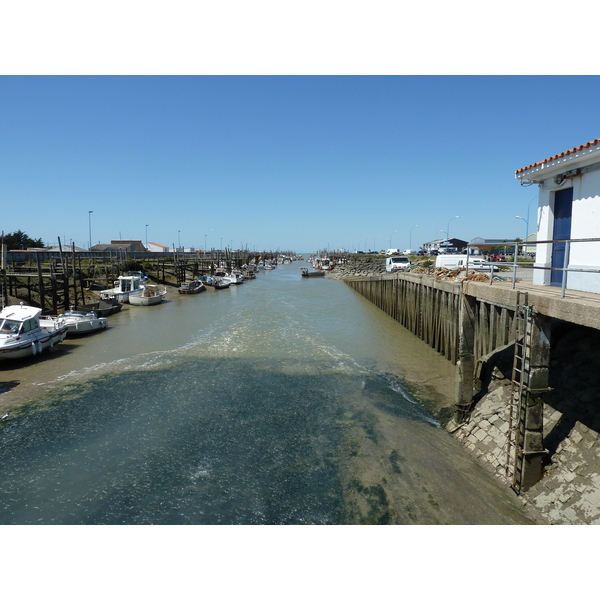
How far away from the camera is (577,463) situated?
7.97 metres

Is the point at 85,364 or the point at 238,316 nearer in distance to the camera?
the point at 85,364

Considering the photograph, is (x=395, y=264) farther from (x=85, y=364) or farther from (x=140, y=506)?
(x=140, y=506)

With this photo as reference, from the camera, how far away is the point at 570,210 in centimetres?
1077

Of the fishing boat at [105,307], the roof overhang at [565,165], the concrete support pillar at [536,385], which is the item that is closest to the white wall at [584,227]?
the roof overhang at [565,165]

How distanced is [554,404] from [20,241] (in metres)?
97.3

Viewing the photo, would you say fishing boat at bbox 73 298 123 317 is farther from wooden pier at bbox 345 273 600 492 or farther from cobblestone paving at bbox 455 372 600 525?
cobblestone paving at bbox 455 372 600 525

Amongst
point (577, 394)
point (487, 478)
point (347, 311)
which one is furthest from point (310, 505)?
point (347, 311)

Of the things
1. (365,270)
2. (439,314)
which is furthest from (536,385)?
(365,270)

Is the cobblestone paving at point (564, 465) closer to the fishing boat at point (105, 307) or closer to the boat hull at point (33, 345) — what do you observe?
the boat hull at point (33, 345)

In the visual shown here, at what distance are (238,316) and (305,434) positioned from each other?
2568cm

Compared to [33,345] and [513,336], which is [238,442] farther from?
[33,345]

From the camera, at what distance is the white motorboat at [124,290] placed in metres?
40.5

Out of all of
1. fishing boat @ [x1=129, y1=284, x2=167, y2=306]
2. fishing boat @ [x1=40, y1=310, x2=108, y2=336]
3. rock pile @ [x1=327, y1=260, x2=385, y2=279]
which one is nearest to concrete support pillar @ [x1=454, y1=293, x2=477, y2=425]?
fishing boat @ [x1=40, y1=310, x2=108, y2=336]

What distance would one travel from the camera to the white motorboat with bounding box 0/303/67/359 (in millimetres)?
18797
